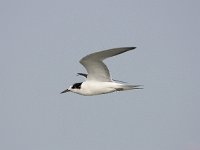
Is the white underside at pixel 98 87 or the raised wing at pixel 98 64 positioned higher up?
the raised wing at pixel 98 64

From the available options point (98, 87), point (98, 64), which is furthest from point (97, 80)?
point (98, 64)

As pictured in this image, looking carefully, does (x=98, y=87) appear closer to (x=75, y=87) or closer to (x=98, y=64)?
(x=98, y=64)

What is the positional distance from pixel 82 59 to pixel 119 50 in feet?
6.06

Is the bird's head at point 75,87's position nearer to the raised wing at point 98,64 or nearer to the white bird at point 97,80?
the white bird at point 97,80

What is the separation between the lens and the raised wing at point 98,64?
16.9 metres

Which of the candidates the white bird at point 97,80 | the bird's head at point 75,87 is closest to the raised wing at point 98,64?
the white bird at point 97,80

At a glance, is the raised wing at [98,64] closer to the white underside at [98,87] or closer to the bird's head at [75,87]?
the white underside at [98,87]

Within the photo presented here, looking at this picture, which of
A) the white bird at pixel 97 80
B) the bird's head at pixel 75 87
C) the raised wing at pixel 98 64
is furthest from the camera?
the bird's head at pixel 75 87

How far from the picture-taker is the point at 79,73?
66.5 ft

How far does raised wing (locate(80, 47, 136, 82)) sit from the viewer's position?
55.4 feet

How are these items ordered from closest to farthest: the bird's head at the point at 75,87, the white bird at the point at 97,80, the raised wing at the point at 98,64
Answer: the raised wing at the point at 98,64 < the white bird at the point at 97,80 < the bird's head at the point at 75,87

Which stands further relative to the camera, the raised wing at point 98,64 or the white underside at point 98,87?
the white underside at point 98,87

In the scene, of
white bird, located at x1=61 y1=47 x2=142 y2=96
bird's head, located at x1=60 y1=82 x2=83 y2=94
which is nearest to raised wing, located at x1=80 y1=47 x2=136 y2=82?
white bird, located at x1=61 y1=47 x2=142 y2=96

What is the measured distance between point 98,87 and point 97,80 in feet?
1.15
